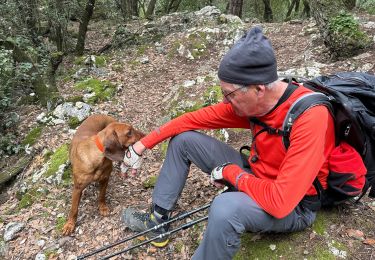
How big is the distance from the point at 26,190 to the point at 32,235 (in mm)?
1136

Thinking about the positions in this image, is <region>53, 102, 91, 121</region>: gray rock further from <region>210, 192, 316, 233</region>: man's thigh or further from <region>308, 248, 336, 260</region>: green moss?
<region>308, 248, 336, 260</region>: green moss

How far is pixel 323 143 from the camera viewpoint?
2.63 metres

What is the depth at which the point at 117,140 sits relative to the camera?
4176 mm

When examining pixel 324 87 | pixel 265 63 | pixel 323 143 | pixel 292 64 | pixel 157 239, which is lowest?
pixel 157 239

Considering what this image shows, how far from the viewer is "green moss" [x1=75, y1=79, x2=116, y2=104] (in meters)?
7.75

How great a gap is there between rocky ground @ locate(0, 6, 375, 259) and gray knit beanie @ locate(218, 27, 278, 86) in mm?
1610

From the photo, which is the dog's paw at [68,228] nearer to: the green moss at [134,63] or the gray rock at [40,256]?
the gray rock at [40,256]

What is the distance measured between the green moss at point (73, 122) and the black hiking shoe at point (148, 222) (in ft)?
10.4

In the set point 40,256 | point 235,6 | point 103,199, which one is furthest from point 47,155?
point 235,6

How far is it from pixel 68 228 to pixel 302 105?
328 cm

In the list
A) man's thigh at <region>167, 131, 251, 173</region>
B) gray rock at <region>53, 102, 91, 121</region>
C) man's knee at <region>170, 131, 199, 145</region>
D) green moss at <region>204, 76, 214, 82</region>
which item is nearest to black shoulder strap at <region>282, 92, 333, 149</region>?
man's thigh at <region>167, 131, 251, 173</region>

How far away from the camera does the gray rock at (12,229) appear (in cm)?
467

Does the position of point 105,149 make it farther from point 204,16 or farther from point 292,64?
point 204,16

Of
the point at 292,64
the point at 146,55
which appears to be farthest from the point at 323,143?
the point at 146,55
